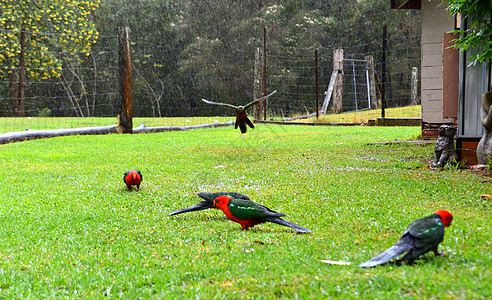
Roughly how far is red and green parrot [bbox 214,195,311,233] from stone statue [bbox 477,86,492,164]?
3227mm

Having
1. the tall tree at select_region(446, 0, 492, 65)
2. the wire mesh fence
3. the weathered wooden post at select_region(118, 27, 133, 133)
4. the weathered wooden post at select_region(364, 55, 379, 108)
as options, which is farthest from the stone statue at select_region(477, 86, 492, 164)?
the wire mesh fence

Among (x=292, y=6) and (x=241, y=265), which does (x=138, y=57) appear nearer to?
(x=292, y=6)

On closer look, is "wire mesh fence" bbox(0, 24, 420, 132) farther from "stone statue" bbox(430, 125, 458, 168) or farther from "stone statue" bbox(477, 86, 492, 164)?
"stone statue" bbox(477, 86, 492, 164)

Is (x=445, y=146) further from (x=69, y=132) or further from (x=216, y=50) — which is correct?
(x=216, y=50)

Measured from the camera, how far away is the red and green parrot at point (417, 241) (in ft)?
7.70

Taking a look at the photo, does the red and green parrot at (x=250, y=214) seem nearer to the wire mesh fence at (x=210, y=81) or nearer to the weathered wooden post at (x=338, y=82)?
the weathered wooden post at (x=338, y=82)

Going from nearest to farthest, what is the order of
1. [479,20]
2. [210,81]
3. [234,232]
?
[234,232]
[479,20]
[210,81]

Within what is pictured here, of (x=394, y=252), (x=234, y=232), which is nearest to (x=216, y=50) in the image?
(x=234, y=232)

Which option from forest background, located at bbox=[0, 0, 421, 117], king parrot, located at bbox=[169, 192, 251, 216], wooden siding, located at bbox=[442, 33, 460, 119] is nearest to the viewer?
king parrot, located at bbox=[169, 192, 251, 216]

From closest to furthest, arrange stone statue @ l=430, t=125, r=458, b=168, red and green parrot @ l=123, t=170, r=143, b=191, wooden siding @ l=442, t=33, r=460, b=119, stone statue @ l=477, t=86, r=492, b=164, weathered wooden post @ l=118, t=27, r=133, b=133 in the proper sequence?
1. red and green parrot @ l=123, t=170, r=143, b=191
2. stone statue @ l=477, t=86, r=492, b=164
3. stone statue @ l=430, t=125, r=458, b=168
4. wooden siding @ l=442, t=33, r=460, b=119
5. weathered wooden post @ l=118, t=27, r=133, b=133

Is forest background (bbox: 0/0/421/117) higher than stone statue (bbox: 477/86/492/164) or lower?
higher

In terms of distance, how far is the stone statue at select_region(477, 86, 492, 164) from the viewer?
5.57 m

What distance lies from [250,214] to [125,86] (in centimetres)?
1089

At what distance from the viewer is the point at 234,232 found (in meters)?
3.40
